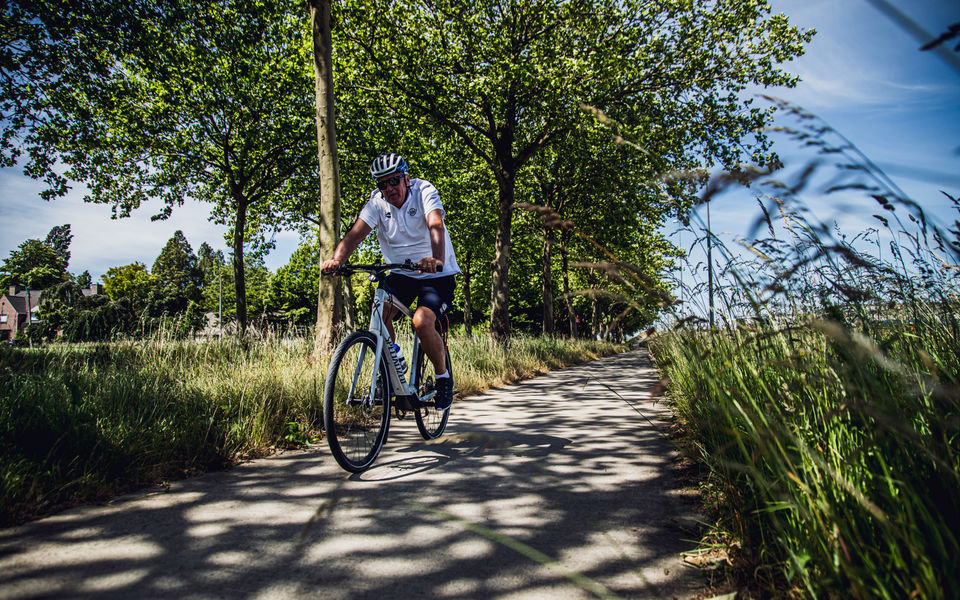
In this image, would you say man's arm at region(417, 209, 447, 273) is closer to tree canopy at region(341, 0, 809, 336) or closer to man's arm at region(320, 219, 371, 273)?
man's arm at region(320, 219, 371, 273)

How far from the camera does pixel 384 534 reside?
7.92ft

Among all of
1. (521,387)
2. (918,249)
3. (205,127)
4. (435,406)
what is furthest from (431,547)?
(205,127)

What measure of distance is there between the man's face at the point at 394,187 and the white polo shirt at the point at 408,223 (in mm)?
62

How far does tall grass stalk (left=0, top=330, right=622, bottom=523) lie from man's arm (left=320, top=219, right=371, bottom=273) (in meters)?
1.37

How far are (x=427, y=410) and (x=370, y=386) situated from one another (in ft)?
3.32

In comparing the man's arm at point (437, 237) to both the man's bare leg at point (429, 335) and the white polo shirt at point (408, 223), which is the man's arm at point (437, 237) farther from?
the man's bare leg at point (429, 335)

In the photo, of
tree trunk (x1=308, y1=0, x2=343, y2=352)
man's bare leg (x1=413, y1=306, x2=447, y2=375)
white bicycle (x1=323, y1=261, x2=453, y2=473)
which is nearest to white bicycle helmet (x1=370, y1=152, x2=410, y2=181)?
white bicycle (x1=323, y1=261, x2=453, y2=473)

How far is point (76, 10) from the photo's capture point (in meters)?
8.22

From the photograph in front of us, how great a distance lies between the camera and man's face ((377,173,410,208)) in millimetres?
4188

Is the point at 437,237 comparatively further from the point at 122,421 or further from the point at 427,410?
the point at 122,421

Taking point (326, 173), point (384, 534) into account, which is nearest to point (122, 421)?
point (384, 534)

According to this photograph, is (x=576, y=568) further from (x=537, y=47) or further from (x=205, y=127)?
(x=205, y=127)

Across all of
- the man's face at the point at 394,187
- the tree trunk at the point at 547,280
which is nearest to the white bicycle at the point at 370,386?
the man's face at the point at 394,187

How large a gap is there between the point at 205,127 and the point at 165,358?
42.3 feet
